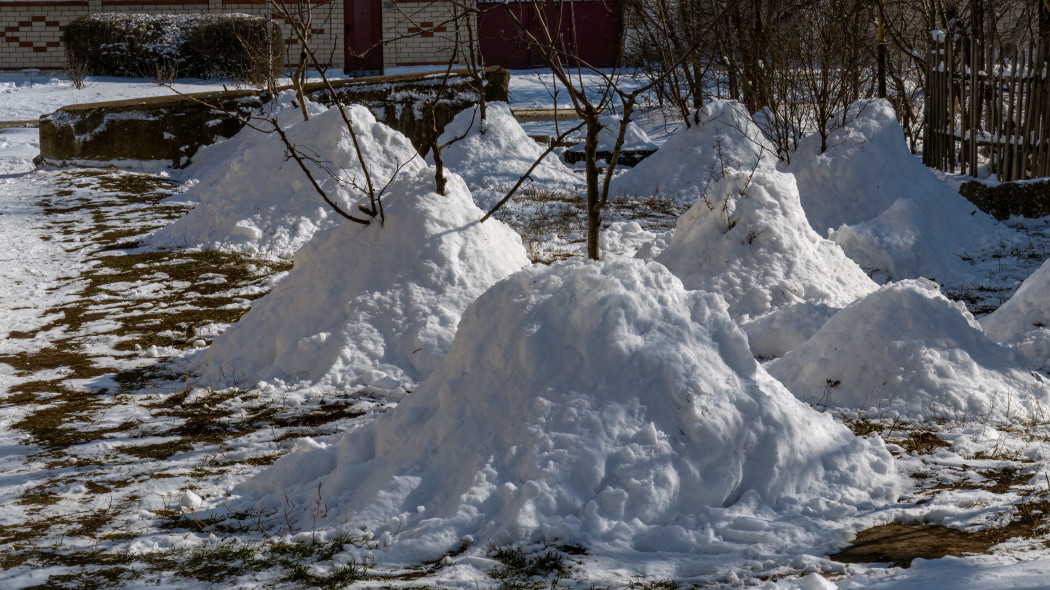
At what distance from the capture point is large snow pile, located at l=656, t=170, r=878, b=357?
6762 mm

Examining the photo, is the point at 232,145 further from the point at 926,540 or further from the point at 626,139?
the point at 926,540

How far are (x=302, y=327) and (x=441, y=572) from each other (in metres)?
2.97

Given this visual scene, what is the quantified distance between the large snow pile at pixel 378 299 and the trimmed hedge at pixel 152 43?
17663 millimetres

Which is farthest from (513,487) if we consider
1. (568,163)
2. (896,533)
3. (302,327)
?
(568,163)

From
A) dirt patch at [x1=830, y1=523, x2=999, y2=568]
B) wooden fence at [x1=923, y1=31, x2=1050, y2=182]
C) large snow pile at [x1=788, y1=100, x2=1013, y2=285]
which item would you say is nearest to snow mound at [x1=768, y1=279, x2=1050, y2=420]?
dirt patch at [x1=830, y1=523, x2=999, y2=568]

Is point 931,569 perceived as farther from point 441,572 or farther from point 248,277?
point 248,277

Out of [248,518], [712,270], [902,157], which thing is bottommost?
[248,518]

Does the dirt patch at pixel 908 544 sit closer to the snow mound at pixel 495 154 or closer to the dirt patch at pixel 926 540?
the dirt patch at pixel 926 540

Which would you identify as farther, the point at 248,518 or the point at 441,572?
the point at 248,518

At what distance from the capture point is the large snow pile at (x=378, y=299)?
573cm

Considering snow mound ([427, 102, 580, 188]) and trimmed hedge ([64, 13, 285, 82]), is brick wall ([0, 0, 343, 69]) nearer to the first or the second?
trimmed hedge ([64, 13, 285, 82])

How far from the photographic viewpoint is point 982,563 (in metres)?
3.11

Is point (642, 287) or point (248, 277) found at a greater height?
point (642, 287)

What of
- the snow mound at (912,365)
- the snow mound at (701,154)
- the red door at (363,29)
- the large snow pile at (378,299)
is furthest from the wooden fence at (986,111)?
the red door at (363,29)
